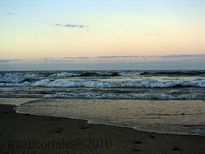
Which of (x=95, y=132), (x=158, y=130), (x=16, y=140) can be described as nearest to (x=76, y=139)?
(x=95, y=132)

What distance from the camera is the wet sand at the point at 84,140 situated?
5.36 m

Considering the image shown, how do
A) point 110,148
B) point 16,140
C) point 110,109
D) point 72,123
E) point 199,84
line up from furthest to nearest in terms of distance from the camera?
point 199,84, point 110,109, point 72,123, point 16,140, point 110,148

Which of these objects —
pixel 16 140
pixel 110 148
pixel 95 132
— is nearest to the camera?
pixel 110 148

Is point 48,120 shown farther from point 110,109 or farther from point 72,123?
point 110,109

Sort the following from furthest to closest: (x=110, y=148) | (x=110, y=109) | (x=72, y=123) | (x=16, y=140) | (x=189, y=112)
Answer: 1. (x=110, y=109)
2. (x=189, y=112)
3. (x=72, y=123)
4. (x=16, y=140)
5. (x=110, y=148)

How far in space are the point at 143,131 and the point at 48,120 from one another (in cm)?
303

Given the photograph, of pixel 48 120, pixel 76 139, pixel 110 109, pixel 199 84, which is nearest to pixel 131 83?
pixel 199 84

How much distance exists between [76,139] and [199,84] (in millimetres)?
18365

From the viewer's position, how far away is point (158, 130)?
7070 millimetres

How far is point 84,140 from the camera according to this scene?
606cm

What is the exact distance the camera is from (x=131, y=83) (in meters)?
23.6

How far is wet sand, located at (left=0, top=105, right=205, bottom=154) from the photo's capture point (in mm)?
5359

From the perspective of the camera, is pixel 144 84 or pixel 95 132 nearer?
pixel 95 132

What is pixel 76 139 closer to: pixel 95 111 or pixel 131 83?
pixel 95 111
